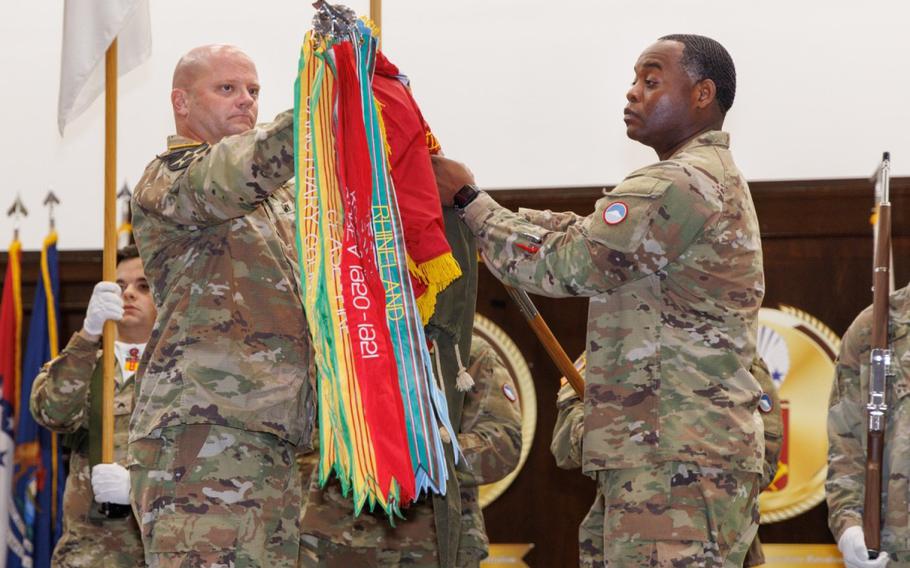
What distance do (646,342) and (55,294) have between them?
3.52m

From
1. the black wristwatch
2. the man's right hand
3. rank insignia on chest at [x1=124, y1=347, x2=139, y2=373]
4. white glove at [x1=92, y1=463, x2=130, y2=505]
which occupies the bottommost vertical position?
white glove at [x1=92, y1=463, x2=130, y2=505]

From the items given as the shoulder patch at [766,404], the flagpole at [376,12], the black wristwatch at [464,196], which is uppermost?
the flagpole at [376,12]

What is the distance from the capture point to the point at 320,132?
9.09 feet

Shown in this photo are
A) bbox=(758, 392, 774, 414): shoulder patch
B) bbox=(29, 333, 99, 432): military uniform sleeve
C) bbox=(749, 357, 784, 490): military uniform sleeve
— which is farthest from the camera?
bbox=(29, 333, 99, 432): military uniform sleeve

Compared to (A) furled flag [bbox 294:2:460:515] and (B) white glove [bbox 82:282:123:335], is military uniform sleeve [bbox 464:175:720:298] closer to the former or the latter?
(A) furled flag [bbox 294:2:460:515]

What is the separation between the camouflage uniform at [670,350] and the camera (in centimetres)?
289

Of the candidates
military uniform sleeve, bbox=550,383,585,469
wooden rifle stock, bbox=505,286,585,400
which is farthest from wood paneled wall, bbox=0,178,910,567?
wooden rifle stock, bbox=505,286,585,400

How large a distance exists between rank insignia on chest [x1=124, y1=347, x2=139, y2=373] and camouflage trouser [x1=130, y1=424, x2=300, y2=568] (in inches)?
80.5

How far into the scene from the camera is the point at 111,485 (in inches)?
145

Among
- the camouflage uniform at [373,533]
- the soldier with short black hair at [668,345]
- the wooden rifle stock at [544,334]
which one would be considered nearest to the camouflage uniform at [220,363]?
the soldier with short black hair at [668,345]

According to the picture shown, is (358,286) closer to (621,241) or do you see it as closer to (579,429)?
(621,241)

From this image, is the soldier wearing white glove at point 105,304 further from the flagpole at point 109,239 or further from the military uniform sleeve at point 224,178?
the military uniform sleeve at point 224,178

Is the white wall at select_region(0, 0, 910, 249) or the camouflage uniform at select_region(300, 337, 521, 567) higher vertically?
the white wall at select_region(0, 0, 910, 249)

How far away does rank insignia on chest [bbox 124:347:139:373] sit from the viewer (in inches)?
197
